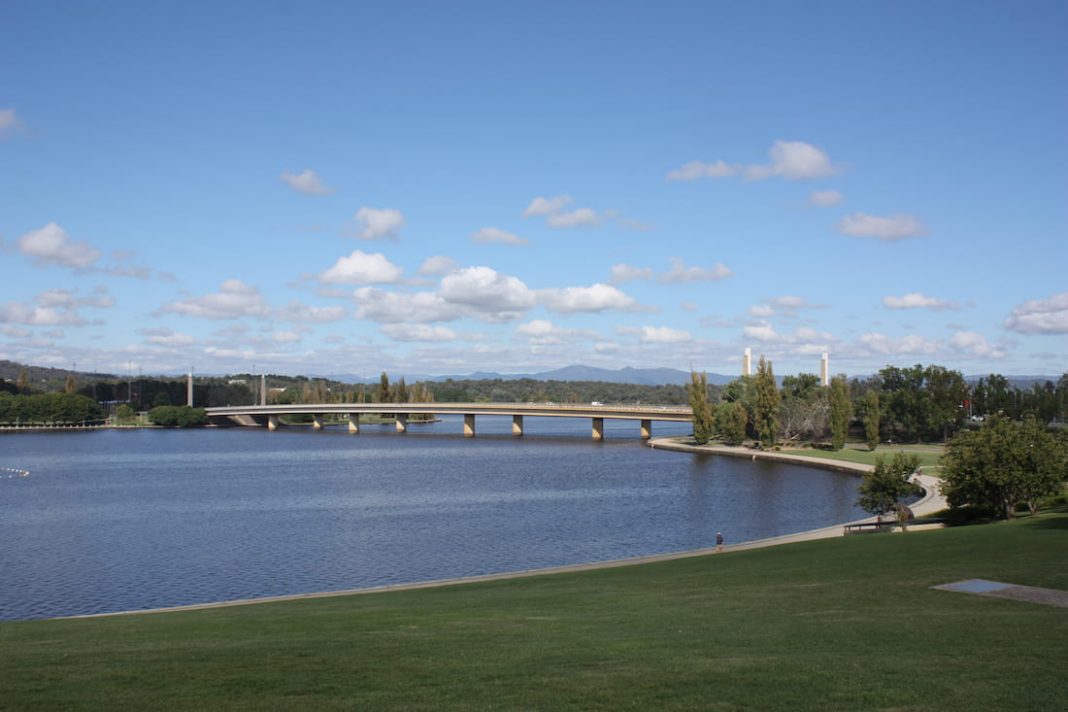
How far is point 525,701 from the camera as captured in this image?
38.6ft

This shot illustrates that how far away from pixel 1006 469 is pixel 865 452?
64.2m

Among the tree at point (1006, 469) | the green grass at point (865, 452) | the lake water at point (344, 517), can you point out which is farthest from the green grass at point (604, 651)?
the green grass at point (865, 452)

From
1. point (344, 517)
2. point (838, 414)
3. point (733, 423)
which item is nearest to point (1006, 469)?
point (344, 517)

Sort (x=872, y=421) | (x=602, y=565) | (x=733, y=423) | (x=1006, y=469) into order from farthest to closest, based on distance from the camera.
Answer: (x=733, y=423)
(x=872, y=421)
(x=1006, y=469)
(x=602, y=565)

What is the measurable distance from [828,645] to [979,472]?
31.2 metres

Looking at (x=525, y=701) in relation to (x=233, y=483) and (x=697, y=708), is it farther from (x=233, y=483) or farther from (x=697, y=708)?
(x=233, y=483)

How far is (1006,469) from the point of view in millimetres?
41219

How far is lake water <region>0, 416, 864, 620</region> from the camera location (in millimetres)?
37406

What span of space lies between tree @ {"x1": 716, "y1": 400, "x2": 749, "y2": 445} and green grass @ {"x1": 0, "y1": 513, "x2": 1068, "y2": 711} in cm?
9519

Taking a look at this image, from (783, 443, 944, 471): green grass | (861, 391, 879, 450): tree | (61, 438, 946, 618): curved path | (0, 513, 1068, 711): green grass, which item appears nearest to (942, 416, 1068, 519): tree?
(61, 438, 946, 618): curved path

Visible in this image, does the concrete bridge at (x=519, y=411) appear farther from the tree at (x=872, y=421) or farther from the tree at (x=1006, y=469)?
the tree at (x=1006, y=469)

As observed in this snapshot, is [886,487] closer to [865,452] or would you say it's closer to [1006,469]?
[1006,469]

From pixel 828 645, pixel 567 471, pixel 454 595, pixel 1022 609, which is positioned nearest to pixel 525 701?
pixel 828 645

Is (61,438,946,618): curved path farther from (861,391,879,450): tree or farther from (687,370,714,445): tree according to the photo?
(687,370,714,445): tree
